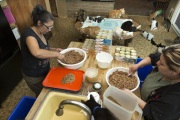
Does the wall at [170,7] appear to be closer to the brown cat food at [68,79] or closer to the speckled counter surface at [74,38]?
the speckled counter surface at [74,38]

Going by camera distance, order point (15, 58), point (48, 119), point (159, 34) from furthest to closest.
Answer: point (159, 34)
point (15, 58)
point (48, 119)

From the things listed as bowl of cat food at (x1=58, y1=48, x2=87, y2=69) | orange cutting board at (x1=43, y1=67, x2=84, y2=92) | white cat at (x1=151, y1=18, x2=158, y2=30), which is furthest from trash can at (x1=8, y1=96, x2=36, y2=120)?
white cat at (x1=151, y1=18, x2=158, y2=30)

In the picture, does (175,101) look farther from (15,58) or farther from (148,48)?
(148,48)

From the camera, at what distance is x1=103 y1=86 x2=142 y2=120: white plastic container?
30.3 inches

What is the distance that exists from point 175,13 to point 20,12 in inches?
143

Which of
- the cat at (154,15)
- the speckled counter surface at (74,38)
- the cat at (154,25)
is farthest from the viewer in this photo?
the cat at (154,15)

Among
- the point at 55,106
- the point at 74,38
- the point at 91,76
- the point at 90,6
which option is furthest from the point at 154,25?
the point at 55,106

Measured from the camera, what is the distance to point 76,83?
45.1 inches

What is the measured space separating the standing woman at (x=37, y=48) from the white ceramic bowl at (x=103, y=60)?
357mm

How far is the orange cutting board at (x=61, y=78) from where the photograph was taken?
1108 mm

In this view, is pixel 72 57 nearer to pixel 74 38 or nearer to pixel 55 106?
pixel 55 106

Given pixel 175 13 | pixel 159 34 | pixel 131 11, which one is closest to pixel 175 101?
pixel 159 34

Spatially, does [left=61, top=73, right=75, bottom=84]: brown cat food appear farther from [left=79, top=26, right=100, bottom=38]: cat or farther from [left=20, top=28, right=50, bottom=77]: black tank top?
[left=79, top=26, right=100, bottom=38]: cat

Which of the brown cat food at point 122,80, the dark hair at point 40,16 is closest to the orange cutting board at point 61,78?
the brown cat food at point 122,80
